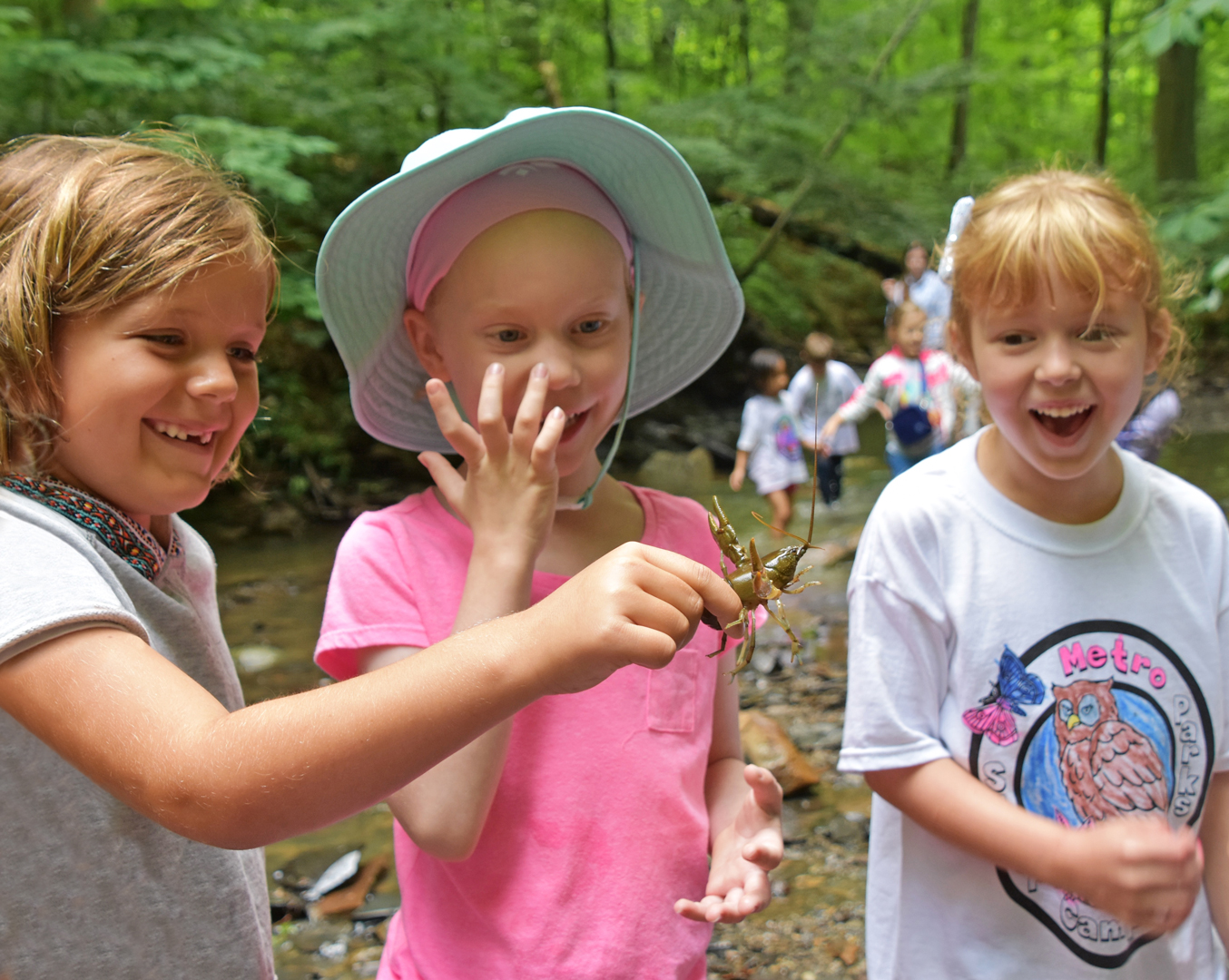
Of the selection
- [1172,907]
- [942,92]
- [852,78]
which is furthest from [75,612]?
[942,92]

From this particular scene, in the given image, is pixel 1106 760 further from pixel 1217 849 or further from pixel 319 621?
pixel 319 621

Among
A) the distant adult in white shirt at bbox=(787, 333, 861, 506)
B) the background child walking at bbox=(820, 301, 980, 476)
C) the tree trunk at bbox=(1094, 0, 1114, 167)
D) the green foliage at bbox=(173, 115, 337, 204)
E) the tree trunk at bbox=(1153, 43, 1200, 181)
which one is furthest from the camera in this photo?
the tree trunk at bbox=(1094, 0, 1114, 167)

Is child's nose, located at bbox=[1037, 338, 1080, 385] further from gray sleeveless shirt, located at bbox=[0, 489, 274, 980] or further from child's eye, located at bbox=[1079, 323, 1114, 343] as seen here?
gray sleeveless shirt, located at bbox=[0, 489, 274, 980]

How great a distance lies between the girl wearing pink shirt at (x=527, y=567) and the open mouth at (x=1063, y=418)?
658 mm

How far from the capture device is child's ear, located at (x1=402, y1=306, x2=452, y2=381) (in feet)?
4.50

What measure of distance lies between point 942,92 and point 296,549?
30.3 feet

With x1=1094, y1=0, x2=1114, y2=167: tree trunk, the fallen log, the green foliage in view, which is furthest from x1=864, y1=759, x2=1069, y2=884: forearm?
x1=1094, y1=0, x2=1114, y2=167: tree trunk

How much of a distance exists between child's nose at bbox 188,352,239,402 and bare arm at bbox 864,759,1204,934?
1.12 meters

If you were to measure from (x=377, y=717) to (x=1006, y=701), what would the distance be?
1.08 m

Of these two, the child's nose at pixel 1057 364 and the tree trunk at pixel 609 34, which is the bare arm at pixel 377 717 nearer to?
the child's nose at pixel 1057 364

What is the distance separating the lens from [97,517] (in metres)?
1.12

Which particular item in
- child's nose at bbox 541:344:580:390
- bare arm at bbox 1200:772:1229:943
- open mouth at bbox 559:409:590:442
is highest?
child's nose at bbox 541:344:580:390

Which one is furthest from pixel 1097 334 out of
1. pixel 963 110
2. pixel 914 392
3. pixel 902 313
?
pixel 963 110

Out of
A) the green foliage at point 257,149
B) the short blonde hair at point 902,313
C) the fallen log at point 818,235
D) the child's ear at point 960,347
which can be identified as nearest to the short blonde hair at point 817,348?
the short blonde hair at point 902,313
